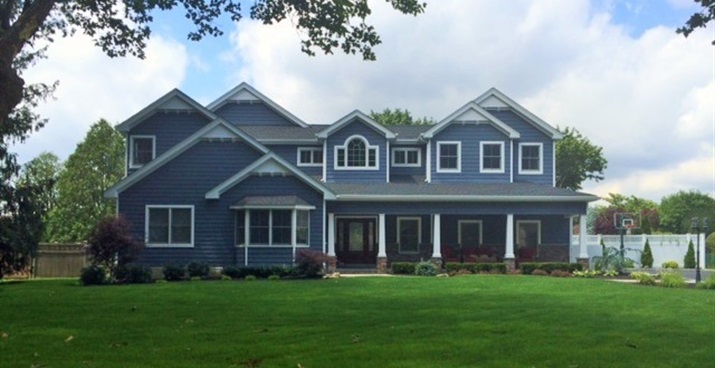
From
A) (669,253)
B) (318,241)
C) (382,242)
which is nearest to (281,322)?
(318,241)

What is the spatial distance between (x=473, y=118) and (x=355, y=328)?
23.3 metres

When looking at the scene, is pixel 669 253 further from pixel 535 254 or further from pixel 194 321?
pixel 194 321

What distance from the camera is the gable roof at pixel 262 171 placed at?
96.4 feet

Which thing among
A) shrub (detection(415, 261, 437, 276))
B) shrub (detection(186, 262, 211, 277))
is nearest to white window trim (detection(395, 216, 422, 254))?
shrub (detection(415, 261, 437, 276))

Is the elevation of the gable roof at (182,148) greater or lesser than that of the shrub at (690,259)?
greater

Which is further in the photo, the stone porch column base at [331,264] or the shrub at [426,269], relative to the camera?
the shrub at [426,269]

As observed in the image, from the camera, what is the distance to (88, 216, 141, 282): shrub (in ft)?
83.3

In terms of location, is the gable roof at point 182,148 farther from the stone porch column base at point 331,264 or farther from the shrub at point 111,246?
the stone porch column base at point 331,264

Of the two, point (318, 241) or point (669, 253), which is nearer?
point (318, 241)

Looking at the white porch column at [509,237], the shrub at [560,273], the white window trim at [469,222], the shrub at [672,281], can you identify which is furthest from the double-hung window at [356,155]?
the shrub at [672,281]

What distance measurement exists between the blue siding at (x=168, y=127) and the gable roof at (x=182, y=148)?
235cm

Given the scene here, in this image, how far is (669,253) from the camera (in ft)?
147

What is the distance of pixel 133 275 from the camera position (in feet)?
81.8

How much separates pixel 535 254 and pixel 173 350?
86.5ft
